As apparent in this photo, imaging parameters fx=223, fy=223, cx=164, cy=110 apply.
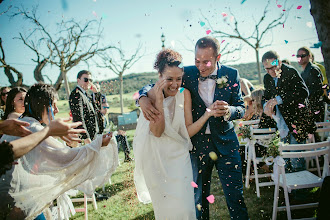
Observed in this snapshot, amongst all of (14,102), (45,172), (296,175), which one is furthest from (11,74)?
(296,175)

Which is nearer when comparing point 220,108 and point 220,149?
point 220,108

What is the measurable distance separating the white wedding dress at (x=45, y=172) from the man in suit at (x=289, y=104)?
3159mm

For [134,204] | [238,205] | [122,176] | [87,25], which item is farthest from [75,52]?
[238,205]

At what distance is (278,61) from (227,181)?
110 inches

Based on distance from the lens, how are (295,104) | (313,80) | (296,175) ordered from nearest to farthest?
(296,175) → (295,104) → (313,80)

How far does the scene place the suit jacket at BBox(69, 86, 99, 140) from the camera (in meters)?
4.09

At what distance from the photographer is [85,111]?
427 centimetres

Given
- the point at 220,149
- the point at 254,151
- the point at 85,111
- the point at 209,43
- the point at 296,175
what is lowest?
the point at 296,175

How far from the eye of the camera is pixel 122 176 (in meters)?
6.01

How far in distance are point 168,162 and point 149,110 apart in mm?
670

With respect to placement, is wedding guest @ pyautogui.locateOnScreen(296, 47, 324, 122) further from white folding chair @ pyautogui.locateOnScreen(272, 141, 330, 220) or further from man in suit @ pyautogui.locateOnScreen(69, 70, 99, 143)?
man in suit @ pyautogui.locateOnScreen(69, 70, 99, 143)

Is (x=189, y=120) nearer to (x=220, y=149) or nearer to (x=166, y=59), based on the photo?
(x=220, y=149)

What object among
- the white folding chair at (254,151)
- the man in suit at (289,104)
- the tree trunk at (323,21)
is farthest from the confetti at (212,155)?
the man in suit at (289,104)

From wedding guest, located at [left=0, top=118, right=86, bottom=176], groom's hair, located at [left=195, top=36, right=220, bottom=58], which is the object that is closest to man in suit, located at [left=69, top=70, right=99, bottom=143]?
wedding guest, located at [left=0, top=118, right=86, bottom=176]
